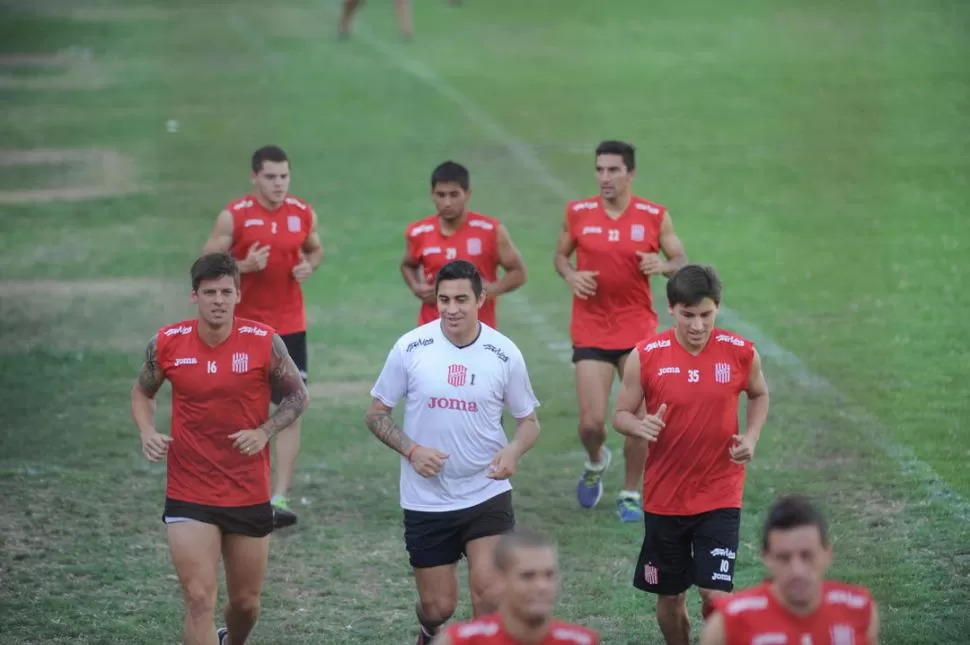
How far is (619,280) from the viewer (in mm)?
11492

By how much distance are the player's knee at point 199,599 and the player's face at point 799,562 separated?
3.25m

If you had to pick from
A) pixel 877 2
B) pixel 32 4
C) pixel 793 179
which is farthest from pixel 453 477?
pixel 32 4

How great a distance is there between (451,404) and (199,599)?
63.5 inches

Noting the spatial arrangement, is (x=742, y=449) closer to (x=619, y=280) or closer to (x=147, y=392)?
(x=147, y=392)

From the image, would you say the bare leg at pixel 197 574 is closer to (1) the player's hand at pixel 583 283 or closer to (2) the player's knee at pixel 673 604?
(2) the player's knee at pixel 673 604

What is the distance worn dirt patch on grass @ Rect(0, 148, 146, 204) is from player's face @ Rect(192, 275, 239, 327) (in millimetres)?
17804

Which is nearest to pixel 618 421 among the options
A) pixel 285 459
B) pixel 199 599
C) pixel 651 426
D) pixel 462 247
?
pixel 651 426

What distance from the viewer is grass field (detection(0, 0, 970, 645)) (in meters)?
10.5

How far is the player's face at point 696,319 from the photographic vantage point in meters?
8.02

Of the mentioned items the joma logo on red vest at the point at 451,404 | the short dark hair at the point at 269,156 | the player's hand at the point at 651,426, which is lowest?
the player's hand at the point at 651,426

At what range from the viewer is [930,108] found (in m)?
28.5

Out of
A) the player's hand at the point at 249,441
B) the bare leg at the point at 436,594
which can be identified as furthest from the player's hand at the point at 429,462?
the player's hand at the point at 249,441

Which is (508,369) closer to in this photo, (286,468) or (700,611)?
(700,611)

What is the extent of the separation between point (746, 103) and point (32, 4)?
90.6ft
